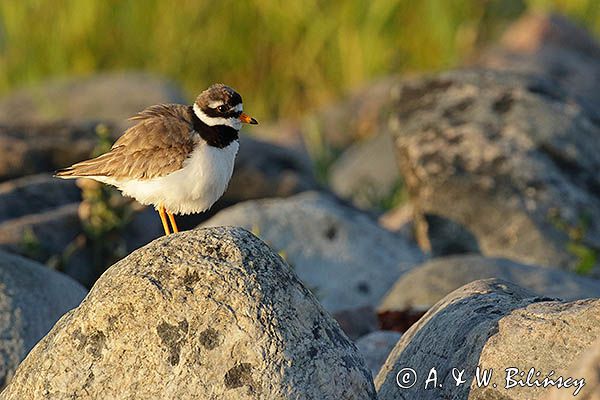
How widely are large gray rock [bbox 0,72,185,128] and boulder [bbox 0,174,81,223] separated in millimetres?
5156

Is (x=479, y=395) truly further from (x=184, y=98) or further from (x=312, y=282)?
(x=184, y=98)

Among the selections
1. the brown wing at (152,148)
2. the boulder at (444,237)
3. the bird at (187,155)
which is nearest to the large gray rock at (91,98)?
the boulder at (444,237)

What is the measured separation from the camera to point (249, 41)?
20.4 meters

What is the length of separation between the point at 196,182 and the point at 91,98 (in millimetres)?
10880

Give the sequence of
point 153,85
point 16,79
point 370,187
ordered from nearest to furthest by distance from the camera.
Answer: point 370,187, point 153,85, point 16,79

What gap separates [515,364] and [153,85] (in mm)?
12660

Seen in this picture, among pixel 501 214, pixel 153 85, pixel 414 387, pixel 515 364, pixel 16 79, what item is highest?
pixel 515 364

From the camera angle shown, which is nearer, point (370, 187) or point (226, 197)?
point (226, 197)

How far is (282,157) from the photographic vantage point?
14.1 m

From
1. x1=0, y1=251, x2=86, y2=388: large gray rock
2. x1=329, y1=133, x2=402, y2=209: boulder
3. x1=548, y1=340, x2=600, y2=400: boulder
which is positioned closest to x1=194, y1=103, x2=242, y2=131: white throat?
x1=0, y1=251, x2=86, y2=388: large gray rock

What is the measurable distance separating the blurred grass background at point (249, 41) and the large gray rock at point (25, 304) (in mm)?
12261

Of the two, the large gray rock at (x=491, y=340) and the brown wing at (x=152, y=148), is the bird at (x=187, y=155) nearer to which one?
the brown wing at (x=152, y=148)

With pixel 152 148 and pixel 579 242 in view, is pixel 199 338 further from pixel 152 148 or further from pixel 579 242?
pixel 579 242

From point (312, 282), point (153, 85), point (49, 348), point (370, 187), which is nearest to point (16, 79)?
point (153, 85)
